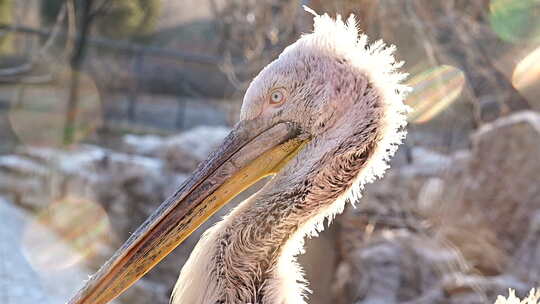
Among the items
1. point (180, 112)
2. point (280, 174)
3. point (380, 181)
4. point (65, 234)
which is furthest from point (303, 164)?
point (180, 112)

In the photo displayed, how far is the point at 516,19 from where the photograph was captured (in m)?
4.28

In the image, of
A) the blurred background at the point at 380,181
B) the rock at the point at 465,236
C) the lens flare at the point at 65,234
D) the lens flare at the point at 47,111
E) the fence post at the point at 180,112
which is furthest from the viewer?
the fence post at the point at 180,112

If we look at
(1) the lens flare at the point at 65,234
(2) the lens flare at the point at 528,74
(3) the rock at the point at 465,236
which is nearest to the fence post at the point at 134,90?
(1) the lens flare at the point at 65,234

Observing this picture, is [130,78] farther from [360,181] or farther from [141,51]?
[360,181]

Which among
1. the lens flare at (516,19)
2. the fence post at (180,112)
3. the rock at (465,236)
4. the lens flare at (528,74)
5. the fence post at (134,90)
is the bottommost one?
the rock at (465,236)

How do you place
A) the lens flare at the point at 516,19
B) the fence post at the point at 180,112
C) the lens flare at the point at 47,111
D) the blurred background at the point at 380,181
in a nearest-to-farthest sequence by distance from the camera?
the blurred background at the point at 380,181 < the lens flare at the point at 516,19 < the lens flare at the point at 47,111 < the fence post at the point at 180,112

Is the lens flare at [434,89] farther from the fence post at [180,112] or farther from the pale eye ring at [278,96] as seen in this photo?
the fence post at [180,112]

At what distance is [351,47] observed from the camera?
1.65m

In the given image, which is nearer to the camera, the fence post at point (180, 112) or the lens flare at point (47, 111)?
the lens flare at point (47, 111)

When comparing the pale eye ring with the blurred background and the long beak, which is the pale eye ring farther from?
the blurred background

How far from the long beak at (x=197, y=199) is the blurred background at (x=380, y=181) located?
147cm

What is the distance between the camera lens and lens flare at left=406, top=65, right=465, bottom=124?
3.82 meters

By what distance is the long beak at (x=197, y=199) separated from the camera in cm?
154

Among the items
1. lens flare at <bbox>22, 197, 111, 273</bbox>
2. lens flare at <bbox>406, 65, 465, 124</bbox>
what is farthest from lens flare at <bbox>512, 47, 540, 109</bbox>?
lens flare at <bbox>22, 197, 111, 273</bbox>
